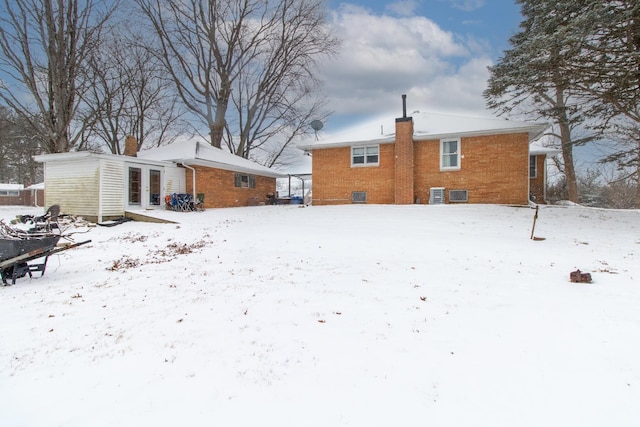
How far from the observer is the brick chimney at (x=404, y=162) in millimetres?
16609

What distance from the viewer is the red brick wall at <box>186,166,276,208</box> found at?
62.4 ft

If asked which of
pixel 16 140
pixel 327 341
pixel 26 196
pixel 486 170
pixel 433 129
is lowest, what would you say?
pixel 327 341

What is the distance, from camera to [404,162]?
16.7 m

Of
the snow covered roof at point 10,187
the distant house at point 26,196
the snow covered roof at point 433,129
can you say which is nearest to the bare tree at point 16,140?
the snow covered roof at point 10,187

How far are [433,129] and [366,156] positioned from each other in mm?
3537

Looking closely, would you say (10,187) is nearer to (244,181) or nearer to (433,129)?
(244,181)

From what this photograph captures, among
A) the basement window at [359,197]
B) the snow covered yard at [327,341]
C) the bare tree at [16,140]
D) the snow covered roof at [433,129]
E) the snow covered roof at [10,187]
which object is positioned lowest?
the snow covered yard at [327,341]

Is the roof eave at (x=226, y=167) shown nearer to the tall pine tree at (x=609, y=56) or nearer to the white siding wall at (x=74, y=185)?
the white siding wall at (x=74, y=185)

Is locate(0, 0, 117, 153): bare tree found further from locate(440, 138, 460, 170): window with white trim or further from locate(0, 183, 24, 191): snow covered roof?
locate(0, 183, 24, 191): snow covered roof

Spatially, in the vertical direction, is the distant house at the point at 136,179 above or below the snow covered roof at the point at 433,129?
below

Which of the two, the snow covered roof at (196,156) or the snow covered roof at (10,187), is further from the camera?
the snow covered roof at (10,187)

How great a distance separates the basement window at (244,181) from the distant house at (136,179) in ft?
0.21

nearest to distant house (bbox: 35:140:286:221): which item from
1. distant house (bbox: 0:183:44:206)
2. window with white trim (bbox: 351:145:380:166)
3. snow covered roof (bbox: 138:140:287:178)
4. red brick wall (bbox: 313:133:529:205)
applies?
snow covered roof (bbox: 138:140:287:178)

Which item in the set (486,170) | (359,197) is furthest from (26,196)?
(486,170)
